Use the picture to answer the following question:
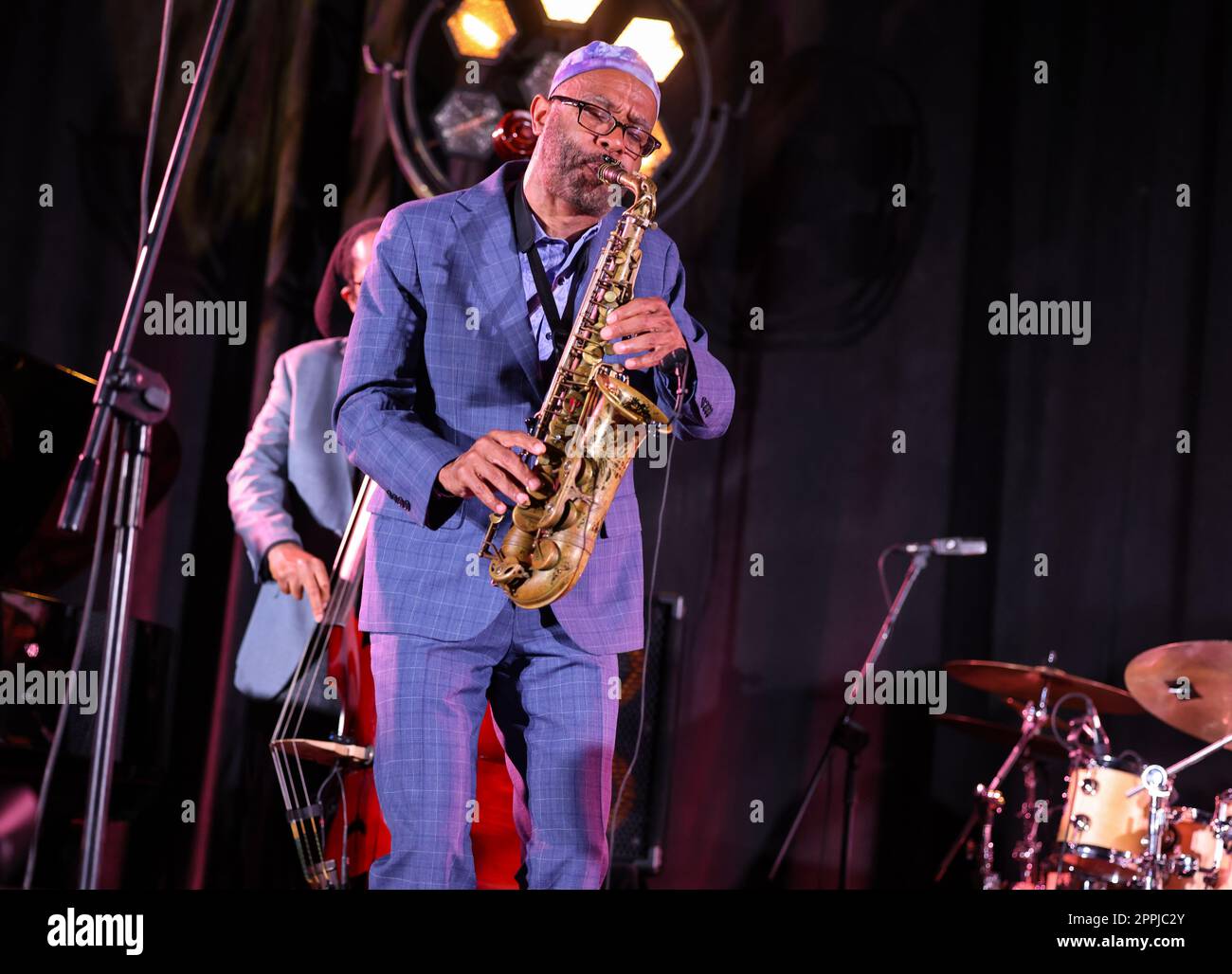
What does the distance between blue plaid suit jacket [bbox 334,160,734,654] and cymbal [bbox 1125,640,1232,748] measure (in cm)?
238

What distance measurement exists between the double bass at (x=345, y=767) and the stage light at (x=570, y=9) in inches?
80.2

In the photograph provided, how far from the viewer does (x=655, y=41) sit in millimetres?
4828

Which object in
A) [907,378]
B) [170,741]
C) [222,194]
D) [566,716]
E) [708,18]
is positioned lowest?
[170,741]

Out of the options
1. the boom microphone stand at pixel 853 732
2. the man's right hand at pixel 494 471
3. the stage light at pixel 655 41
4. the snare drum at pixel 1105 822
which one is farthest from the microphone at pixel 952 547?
the man's right hand at pixel 494 471

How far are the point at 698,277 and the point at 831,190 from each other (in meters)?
0.64

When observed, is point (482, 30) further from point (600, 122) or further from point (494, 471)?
point (494, 471)

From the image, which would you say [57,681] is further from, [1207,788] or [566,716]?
[1207,788]

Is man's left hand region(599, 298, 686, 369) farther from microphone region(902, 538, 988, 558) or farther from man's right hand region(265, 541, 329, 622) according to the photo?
microphone region(902, 538, 988, 558)

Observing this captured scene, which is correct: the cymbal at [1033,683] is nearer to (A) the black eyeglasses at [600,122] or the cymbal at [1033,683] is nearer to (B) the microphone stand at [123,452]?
(A) the black eyeglasses at [600,122]

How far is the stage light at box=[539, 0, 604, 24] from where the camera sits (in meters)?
4.83

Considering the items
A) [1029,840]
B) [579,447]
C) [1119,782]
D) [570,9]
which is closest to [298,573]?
[579,447]

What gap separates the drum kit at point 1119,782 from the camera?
4238 mm

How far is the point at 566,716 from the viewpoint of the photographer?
2410 mm
